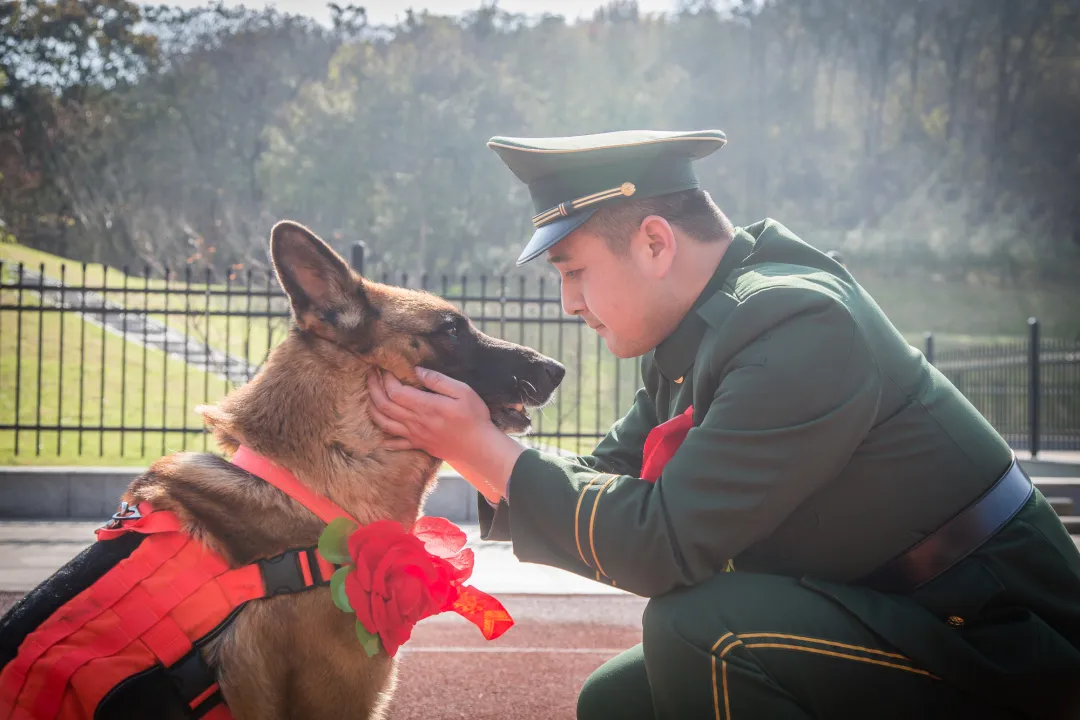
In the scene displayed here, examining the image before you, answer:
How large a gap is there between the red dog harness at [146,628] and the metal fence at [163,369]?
6.63 m

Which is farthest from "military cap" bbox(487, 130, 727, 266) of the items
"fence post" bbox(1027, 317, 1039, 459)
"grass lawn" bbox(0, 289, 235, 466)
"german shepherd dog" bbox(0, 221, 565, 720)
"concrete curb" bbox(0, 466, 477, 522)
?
"fence post" bbox(1027, 317, 1039, 459)

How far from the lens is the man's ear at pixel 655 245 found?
228 cm

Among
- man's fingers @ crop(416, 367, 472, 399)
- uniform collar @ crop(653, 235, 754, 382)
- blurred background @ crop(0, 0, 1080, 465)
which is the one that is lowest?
man's fingers @ crop(416, 367, 472, 399)

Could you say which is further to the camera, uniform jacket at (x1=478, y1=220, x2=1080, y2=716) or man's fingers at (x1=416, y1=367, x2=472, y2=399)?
man's fingers at (x1=416, y1=367, x2=472, y2=399)

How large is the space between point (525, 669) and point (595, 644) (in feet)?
2.19

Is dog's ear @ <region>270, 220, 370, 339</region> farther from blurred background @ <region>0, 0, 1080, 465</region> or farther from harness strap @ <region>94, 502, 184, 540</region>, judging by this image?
blurred background @ <region>0, 0, 1080, 465</region>

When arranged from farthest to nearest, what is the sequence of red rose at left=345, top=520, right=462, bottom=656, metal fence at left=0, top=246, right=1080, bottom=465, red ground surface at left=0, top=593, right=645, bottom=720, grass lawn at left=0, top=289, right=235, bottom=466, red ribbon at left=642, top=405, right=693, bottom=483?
grass lawn at left=0, top=289, right=235, bottom=466 → metal fence at left=0, top=246, right=1080, bottom=465 → red ground surface at left=0, top=593, right=645, bottom=720 → red ribbon at left=642, top=405, right=693, bottom=483 → red rose at left=345, top=520, right=462, bottom=656

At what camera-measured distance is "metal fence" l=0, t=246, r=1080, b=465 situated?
9.22 m

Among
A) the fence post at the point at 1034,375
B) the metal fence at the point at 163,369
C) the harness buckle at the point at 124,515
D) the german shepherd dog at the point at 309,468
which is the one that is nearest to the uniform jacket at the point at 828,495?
the german shepherd dog at the point at 309,468

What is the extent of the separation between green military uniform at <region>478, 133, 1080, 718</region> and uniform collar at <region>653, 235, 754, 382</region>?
18 centimetres

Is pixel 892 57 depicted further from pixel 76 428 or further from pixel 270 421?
pixel 270 421

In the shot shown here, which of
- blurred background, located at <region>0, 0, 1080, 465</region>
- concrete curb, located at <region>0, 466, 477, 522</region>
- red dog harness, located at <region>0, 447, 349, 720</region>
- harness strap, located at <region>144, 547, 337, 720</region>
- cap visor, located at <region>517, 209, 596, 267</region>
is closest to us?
red dog harness, located at <region>0, 447, 349, 720</region>

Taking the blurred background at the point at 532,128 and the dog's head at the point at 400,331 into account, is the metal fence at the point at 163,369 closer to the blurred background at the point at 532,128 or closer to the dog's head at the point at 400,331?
the dog's head at the point at 400,331

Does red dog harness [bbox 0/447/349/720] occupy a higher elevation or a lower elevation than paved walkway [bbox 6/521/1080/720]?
higher
